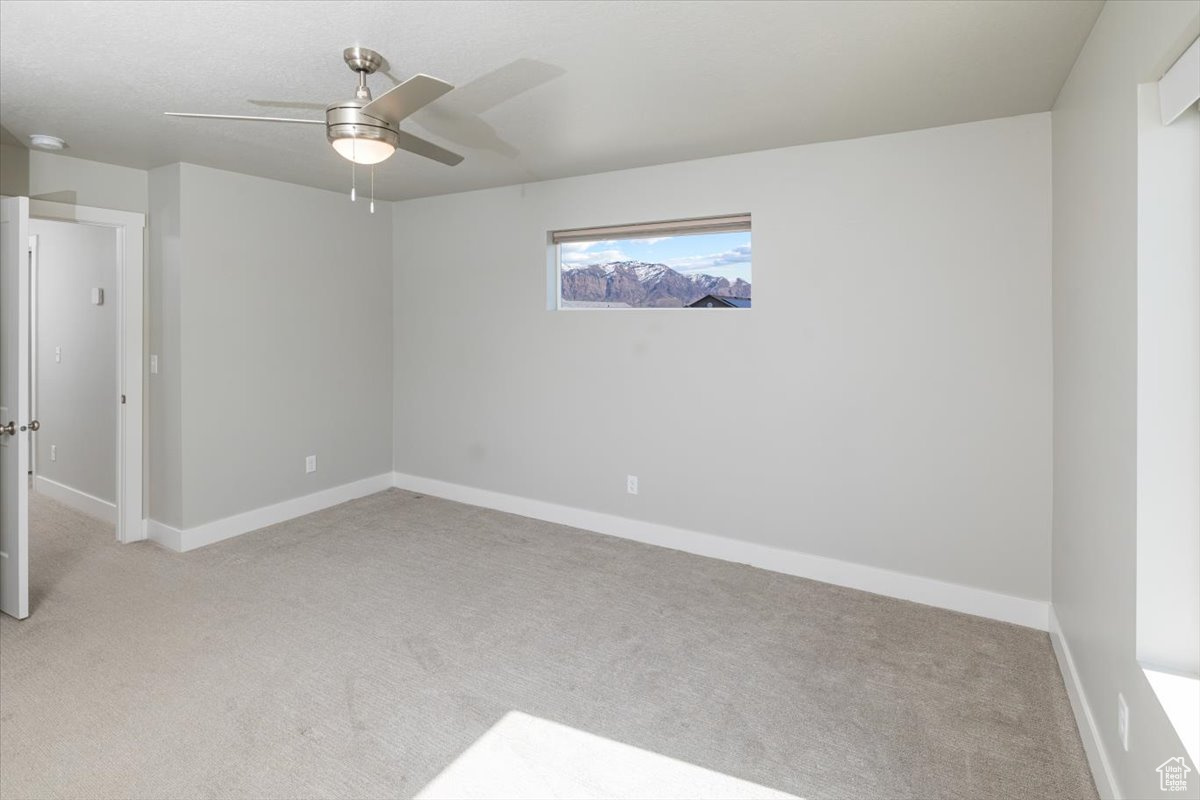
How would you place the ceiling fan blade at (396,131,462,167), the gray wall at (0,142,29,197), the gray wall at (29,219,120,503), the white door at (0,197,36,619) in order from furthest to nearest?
the gray wall at (29,219,120,503)
the gray wall at (0,142,29,197)
the white door at (0,197,36,619)
the ceiling fan blade at (396,131,462,167)

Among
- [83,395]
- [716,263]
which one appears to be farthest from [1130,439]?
[83,395]

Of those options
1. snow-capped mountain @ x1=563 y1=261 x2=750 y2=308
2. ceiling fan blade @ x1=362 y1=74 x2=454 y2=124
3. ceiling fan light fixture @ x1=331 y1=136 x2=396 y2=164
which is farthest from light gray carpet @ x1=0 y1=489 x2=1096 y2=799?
ceiling fan blade @ x1=362 y1=74 x2=454 y2=124

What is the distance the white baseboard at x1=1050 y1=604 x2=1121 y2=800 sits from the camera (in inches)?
73.0

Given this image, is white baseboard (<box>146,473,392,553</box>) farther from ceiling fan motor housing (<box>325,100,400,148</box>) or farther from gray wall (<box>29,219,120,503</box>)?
ceiling fan motor housing (<box>325,100,400,148</box>)

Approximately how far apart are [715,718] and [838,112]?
2.59m

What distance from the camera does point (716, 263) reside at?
153 inches

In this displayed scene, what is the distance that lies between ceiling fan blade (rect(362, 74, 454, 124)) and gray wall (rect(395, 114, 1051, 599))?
211 cm

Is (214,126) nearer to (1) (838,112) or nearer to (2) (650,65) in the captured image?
(2) (650,65)

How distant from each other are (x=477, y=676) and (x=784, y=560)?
189cm

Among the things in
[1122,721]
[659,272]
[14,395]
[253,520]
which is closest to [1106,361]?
[1122,721]

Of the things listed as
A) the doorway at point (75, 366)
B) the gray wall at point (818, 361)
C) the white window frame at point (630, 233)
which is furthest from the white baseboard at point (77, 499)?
the white window frame at point (630, 233)

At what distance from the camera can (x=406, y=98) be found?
200 cm

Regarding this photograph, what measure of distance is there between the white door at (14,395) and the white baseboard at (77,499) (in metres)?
1.46

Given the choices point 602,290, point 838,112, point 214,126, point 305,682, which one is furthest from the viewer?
point 602,290
